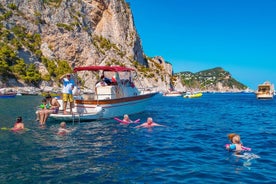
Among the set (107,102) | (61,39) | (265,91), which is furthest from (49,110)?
(61,39)

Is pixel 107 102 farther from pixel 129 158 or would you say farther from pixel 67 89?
pixel 129 158

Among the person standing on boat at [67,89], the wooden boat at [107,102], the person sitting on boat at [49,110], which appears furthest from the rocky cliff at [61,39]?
the person standing on boat at [67,89]

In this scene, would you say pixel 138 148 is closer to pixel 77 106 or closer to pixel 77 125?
pixel 77 125

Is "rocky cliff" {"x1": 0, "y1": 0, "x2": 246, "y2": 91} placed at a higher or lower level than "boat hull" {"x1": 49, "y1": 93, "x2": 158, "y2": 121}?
higher

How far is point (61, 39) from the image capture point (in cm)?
10062

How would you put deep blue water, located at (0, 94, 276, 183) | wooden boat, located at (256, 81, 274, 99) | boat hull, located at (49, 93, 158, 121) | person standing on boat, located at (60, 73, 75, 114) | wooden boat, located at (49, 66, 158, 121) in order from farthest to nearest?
wooden boat, located at (256, 81, 274, 99), wooden boat, located at (49, 66, 158, 121), boat hull, located at (49, 93, 158, 121), person standing on boat, located at (60, 73, 75, 114), deep blue water, located at (0, 94, 276, 183)

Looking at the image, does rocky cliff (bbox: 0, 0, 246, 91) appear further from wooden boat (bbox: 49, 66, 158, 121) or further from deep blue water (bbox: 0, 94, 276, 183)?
deep blue water (bbox: 0, 94, 276, 183)

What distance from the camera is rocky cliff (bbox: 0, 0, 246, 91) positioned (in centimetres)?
8461

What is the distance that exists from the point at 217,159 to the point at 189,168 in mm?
1809

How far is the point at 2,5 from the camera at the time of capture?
94.5 meters

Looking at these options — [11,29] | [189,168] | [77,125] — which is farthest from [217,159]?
[11,29]

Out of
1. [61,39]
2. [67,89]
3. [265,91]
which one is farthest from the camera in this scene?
[61,39]

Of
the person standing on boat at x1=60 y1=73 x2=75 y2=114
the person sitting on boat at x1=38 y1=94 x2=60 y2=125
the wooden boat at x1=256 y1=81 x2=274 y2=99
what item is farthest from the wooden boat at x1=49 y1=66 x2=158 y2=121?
the wooden boat at x1=256 y1=81 x2=274 y2=99

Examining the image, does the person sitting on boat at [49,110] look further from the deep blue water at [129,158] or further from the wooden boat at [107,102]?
the deep blue water at [129,158]
